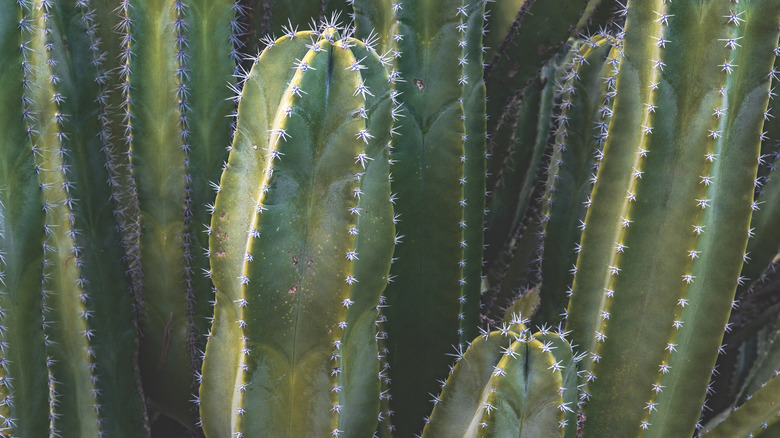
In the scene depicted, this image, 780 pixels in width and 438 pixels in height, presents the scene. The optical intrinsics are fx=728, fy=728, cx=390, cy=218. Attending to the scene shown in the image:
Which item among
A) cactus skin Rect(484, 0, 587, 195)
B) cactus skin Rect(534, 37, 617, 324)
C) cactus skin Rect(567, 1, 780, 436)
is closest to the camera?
cactus skin Rect(567, 1, 780, 436)

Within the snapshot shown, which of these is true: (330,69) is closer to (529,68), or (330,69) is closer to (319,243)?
(319,243)

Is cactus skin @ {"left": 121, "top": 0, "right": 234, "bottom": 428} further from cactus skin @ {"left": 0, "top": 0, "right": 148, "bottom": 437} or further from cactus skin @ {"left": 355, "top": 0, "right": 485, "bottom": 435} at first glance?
cactus skin @ {"left": 355, "top": 0, "right": 485, "bottom": 435}

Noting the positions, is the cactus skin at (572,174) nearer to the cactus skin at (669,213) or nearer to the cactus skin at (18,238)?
the cactus skin at (669,213)

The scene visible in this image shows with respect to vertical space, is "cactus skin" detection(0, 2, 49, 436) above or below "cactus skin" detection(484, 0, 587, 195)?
below

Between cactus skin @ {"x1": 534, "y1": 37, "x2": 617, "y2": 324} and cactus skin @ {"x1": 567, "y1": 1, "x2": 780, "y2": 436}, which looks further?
cactus skin @ {"x1": 534, "y1": 37, "x2": 617, "y2": 324}

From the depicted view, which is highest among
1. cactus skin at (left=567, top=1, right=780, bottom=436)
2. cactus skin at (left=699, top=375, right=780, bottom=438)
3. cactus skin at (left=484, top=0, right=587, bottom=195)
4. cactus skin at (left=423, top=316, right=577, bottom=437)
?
cactus skin at (left=484, top=0, right=587, bottom=195)

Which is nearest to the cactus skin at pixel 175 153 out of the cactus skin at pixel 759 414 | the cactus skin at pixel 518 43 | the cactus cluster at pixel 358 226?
the cactus cluster at pixel 358 226

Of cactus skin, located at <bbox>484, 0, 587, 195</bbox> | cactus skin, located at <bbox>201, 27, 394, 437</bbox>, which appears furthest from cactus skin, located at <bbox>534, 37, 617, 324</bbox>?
cactus skin, located at <bbox>201, 27, 394, 437</bbox>
